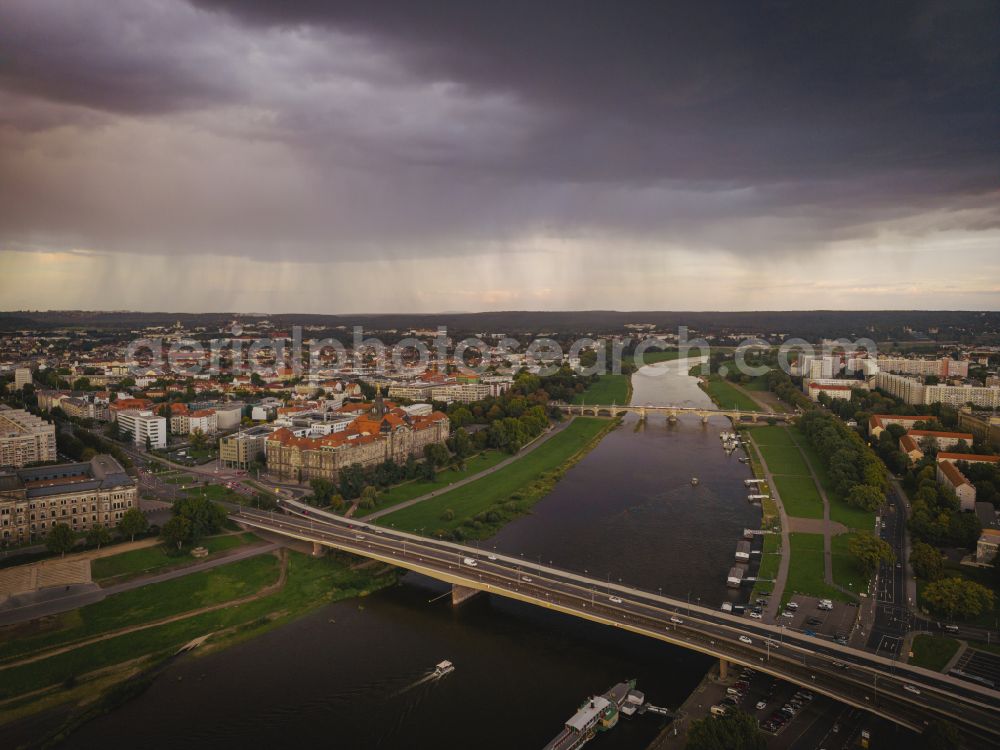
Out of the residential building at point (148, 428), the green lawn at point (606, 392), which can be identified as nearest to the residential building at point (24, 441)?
the residential building at point (148, 428)

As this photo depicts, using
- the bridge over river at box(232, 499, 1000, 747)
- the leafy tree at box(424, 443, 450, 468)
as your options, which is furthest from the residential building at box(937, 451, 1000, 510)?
the leafy tree at box(424, 443, 450, 468)

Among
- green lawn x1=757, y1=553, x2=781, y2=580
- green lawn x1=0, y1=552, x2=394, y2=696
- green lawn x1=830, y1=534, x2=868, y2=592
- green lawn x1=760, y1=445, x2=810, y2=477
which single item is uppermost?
green lawn x1=760, y1=445, x2=810, y2=477

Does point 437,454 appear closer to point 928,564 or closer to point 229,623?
point 229,623

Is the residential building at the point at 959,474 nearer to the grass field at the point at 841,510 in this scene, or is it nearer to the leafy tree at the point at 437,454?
the grass field at the point at 841,510

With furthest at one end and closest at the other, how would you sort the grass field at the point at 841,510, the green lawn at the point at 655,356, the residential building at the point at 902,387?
the green lawn at the point at 655,356, the residential building at the point at 902,387, the grass field at the point at 841,510

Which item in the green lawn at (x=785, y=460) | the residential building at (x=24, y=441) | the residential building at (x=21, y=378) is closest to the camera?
the residential building at (x=24, y=441)

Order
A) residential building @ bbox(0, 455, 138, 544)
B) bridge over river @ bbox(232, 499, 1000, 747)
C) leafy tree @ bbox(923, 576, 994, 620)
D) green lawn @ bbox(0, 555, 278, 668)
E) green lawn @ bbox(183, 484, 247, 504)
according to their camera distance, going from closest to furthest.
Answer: bridge over river @ bbox(232, 499, 1000, 747) → green lawn @ bbox(0, 555, 278, 668) → leafy tree @ bbox(923, 576, 994, 620) → residential building @ bbox(0, 455, 138, 544) → green lawn @ bbox(183, 484, 247, 504)

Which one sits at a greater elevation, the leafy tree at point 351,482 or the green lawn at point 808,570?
the leafy tree at point 351,482

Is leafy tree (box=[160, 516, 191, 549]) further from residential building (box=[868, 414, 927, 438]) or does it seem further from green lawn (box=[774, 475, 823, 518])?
residential building (box=[868, 414, 927, 438])
